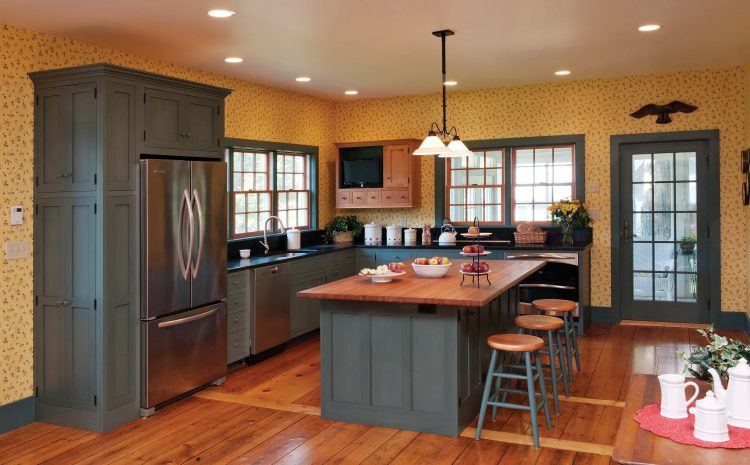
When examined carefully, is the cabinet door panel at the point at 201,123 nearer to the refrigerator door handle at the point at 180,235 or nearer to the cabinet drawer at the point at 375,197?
the refrigerator door handle at the point at 180,235

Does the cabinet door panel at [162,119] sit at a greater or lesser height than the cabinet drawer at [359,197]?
greater

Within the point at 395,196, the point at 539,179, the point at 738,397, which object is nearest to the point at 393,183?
the point at 395,196

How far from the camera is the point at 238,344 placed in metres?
5.89

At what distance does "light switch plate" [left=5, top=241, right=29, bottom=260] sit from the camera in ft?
14.8

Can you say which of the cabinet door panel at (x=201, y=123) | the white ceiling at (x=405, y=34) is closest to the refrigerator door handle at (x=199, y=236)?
the cabinet door panel at (x=201, y=123)

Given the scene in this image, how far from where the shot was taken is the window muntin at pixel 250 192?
7.03 m

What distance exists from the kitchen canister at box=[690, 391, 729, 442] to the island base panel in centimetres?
212

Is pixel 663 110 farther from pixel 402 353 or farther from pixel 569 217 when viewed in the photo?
pixel 402 353

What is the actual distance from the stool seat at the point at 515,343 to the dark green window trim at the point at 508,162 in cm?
389

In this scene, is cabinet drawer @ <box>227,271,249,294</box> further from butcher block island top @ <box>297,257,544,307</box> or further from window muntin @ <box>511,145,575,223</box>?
window muntin @ <box>511,145,575,223</box>

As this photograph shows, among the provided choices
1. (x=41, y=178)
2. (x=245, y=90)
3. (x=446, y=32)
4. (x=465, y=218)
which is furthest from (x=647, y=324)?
(x=41, y=178)

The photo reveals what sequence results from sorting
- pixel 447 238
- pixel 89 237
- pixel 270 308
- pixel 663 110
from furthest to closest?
pixel 447 238 → pixel 663 110 → pixel 270 308 → pixel 89 237

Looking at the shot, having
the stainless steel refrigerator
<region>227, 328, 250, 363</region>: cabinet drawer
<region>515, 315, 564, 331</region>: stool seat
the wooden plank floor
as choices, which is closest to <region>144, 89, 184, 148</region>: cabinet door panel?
the stainless steel refrigerator

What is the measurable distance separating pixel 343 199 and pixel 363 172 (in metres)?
0.41
